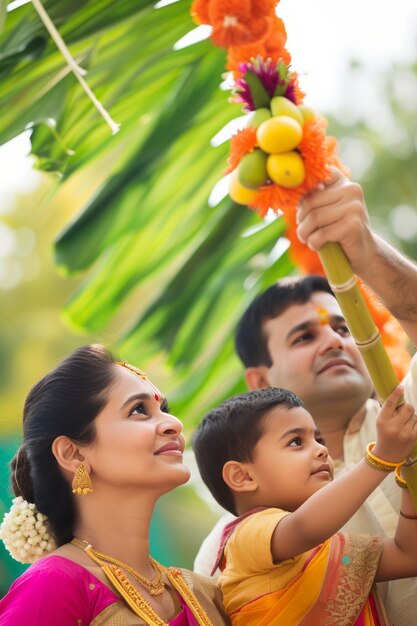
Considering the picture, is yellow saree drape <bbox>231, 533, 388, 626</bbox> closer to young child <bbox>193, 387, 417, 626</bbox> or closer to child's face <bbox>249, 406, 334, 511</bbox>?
young child <bbox>193, 387, 417, 626</bbox>

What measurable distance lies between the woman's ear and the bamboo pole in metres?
0.78

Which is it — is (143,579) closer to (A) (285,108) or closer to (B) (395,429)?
(B) (395,429)

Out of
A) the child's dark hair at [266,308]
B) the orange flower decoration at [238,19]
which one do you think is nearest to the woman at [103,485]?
the orange flower decoration at [238,19]

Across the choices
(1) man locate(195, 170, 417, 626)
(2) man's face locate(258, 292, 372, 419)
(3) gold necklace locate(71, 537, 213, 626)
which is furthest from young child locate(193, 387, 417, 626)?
(2) man's face locate(258, 292, 372, 419)

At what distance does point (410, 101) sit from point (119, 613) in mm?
14252

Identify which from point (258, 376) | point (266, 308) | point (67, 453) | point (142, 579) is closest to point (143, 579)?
point (142, 579)

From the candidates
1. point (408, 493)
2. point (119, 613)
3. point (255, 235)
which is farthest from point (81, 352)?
point (255, 235)

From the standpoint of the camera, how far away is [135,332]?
4070 millimetres

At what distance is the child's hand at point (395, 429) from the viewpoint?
220 centimetres

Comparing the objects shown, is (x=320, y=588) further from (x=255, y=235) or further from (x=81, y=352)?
(x=255, y=235)

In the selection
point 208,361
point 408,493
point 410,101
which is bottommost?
point 410,101

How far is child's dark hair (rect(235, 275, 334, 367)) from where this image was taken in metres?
3.56

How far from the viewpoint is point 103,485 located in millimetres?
2457

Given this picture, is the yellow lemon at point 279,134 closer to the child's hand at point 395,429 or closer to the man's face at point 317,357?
the child's hand at point 395,429
